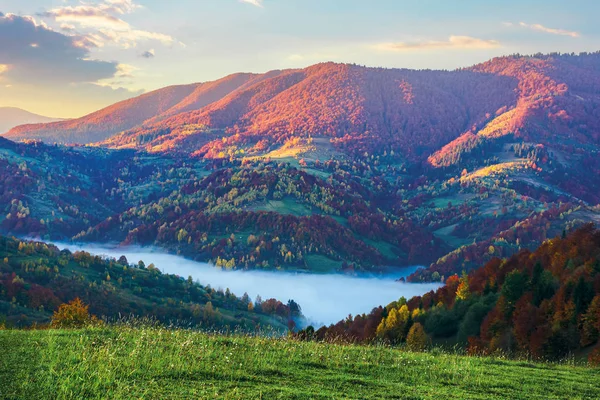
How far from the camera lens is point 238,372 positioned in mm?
27031

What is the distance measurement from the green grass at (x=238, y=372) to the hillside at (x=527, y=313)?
992 centimetres

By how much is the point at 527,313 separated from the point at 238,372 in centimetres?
5170

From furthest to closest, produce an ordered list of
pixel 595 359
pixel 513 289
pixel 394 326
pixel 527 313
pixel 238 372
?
pixel 394 326 → pixel 513 289 → pixel 527 313 → pixel 595 359 → pixel 238 372

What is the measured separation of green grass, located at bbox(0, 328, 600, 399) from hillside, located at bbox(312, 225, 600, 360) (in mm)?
9923

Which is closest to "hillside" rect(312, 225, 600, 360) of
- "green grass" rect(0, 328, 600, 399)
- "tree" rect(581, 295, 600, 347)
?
"tree" rect(581, 295, 600, 347)

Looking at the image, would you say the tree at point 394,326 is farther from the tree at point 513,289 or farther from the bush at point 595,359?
the bush at point 595,359

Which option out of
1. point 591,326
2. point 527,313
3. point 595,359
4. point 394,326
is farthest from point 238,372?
point 394,326

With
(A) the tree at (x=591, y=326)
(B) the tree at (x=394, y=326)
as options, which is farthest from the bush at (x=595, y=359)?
(B) the tree at (x=394, y=326)

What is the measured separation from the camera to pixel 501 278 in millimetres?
101688

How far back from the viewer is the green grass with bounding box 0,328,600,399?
22.7m

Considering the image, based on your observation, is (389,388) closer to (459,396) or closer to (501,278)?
(459,396)

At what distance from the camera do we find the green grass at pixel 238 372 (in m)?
22.7

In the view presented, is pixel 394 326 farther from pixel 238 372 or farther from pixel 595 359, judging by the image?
pixel 238 372

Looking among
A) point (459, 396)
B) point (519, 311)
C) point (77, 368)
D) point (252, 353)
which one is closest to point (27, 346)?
point (77, 368)
